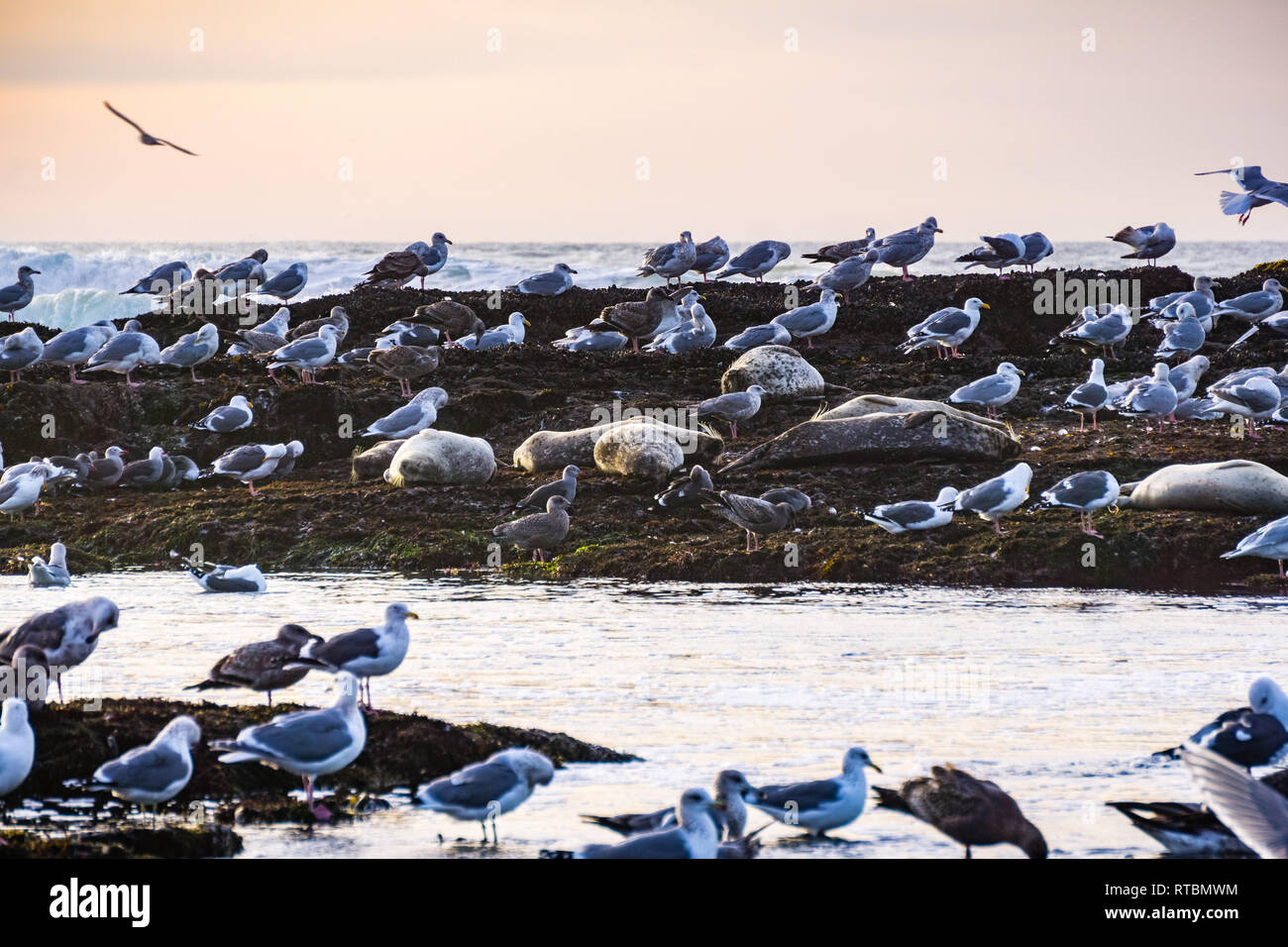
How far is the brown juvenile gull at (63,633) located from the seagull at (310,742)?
1966mm

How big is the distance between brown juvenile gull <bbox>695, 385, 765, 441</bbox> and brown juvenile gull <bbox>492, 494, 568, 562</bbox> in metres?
3.86

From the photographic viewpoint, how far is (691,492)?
17156 millimetres

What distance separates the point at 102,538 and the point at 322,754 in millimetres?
10786

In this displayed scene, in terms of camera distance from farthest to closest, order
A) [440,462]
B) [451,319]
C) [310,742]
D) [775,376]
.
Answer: [451,319] < [775,376] < [440,462] < [310,742]

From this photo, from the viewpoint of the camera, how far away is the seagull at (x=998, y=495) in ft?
50.8

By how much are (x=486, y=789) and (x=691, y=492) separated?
33.1 ft

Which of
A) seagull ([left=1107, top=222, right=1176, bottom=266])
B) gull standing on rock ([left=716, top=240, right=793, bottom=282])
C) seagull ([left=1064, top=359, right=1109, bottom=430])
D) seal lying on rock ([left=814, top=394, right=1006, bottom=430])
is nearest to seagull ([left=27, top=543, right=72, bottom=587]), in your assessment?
seal lying on rock ([left=814, top=394, right=1006, bottom=430])

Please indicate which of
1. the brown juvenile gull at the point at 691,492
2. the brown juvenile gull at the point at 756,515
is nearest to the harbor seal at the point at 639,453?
the brown juvenile gull at the point at 691,492

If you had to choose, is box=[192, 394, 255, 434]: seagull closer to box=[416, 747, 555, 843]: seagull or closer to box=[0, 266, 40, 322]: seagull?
box=[0, 266, 40, 322]: seagull

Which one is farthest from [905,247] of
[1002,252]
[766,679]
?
[766,679]

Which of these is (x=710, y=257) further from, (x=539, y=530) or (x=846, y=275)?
(x=539, y=530)

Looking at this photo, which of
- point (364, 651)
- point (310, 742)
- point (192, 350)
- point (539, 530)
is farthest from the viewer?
point (192, 350)

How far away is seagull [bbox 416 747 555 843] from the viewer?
7.20 meters
